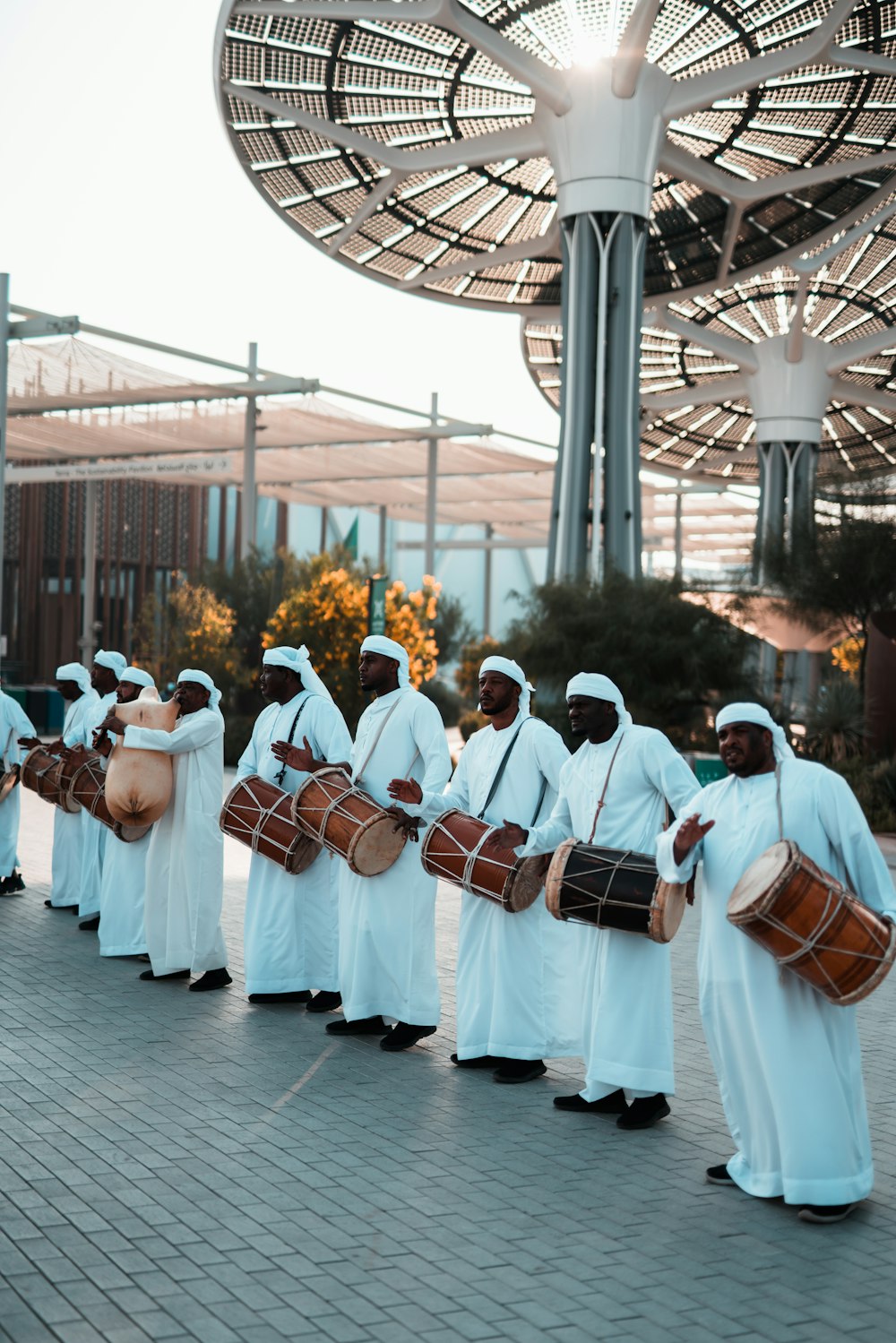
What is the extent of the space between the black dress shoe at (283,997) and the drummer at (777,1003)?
3.42 metres

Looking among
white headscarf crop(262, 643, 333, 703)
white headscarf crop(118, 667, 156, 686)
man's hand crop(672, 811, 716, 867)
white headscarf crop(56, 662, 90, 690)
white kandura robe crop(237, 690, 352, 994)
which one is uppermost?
white headscarf crop(262, 643, 333, 703)

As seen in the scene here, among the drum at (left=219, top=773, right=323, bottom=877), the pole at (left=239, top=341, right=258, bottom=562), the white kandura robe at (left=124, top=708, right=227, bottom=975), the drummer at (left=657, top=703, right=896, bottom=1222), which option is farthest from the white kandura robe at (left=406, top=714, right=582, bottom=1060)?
the pole at (left=239, top=341, right=258, bottom=562)

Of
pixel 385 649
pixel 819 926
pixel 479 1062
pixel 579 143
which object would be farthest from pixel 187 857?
pixel 579 143

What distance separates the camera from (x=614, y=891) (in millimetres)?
5926

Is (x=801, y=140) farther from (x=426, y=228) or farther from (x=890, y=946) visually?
(x=890, y=946)

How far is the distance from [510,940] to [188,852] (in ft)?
8.70

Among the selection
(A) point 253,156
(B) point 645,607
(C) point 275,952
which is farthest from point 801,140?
(C) point 275,952

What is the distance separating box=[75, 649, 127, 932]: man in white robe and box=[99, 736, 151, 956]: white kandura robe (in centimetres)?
115

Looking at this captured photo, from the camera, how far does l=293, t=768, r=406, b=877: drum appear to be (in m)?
7.32

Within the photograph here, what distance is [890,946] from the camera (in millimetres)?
4844

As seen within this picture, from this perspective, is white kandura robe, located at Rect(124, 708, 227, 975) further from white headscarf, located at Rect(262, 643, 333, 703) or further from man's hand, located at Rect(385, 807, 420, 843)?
man's hand, located at Rect(385, 807, 420, 843)

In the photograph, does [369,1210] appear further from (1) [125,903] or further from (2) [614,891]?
(1) [125,903]

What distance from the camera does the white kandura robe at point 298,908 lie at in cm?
824

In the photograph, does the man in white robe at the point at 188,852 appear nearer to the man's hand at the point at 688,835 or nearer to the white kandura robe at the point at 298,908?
the white kandura robe at the point at 298,908
